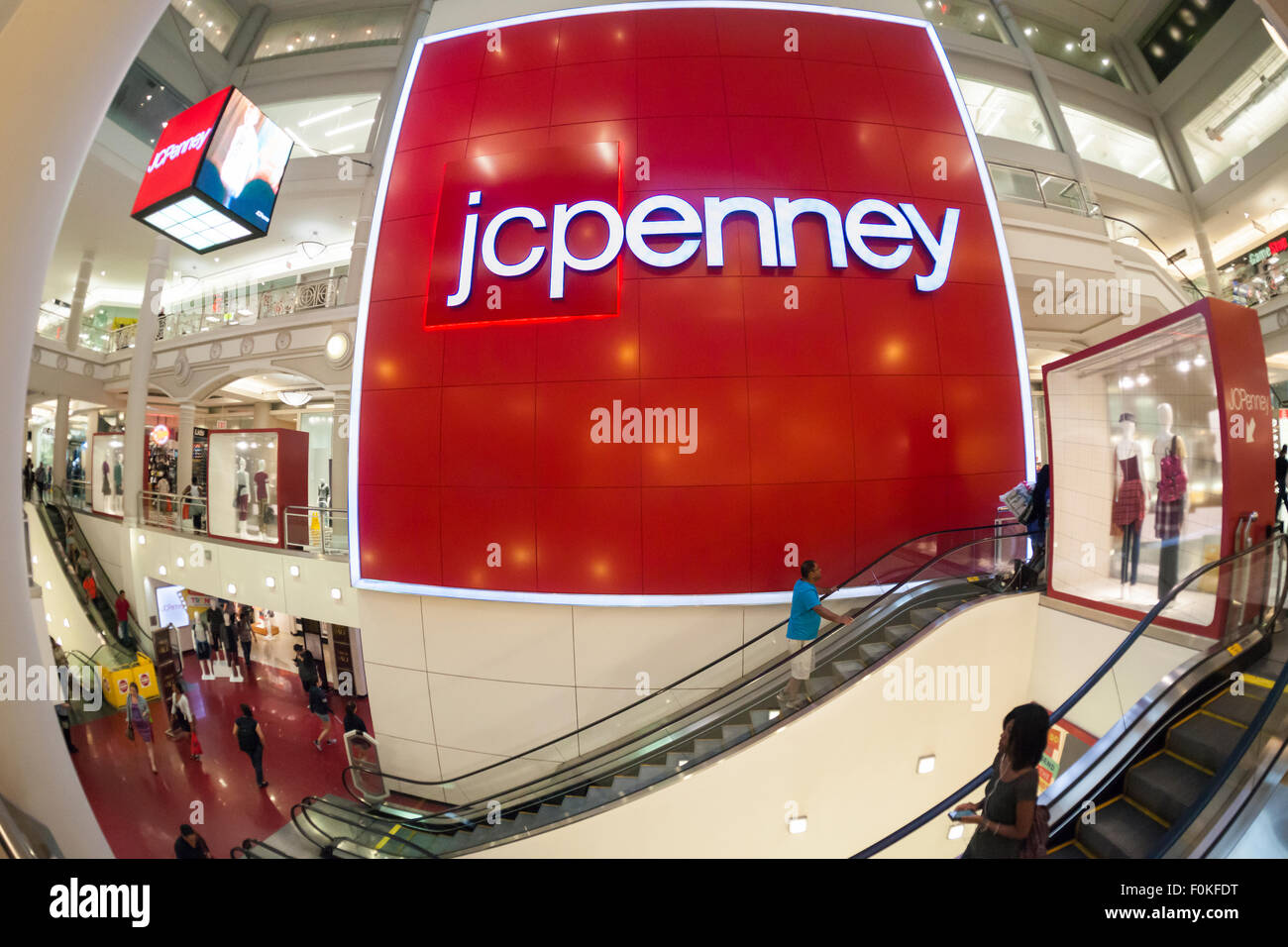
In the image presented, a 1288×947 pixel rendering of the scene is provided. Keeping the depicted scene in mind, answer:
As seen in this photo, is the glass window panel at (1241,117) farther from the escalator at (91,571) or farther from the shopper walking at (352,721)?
the escalator at (91,571)

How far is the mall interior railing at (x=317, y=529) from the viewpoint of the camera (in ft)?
30.3

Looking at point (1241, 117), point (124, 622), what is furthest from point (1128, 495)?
point (124, 622)

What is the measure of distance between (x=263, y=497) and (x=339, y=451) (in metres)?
1.69

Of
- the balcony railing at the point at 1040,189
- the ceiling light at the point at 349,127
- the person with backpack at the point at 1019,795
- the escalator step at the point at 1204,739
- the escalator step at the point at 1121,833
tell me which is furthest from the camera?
the ceiling light at the point at 349,127

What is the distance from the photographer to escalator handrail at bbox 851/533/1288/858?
10.5 feet

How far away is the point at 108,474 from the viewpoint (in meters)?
14.2

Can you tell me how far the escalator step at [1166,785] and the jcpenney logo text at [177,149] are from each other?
11504mm

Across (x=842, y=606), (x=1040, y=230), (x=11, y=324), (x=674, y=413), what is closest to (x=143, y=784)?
(x=11, y=324)

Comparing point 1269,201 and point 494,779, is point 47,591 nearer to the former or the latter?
point 494,779

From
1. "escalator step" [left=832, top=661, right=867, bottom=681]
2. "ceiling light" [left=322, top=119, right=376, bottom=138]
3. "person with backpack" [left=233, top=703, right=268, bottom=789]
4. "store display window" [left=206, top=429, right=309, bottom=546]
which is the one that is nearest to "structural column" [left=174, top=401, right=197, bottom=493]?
"store display window" [left=206, top=429, right=309, bottom=546]

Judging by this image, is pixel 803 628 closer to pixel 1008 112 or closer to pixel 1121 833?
pixel 1121 833

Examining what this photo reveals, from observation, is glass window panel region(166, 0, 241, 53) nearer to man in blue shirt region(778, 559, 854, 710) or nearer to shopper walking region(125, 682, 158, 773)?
shopper walking region(125, 682, 158, 773)

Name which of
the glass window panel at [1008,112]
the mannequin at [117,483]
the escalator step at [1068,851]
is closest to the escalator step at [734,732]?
the escalator step at [1068,851]

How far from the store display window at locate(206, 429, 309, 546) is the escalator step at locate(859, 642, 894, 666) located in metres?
10.7
